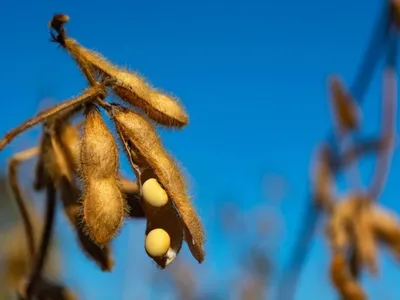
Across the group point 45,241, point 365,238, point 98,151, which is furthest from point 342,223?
point 98,151

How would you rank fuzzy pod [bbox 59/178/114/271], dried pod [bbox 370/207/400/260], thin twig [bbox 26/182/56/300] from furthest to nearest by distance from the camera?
dried pod [bbox 370/207/400/260] < thin twig [bbox 26/182/56/300] < fuzzy pod [bbox 59/178/114/271]

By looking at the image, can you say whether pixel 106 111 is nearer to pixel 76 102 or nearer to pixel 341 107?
pixel 76 102

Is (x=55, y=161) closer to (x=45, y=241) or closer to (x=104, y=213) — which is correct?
(x=45, y=241)

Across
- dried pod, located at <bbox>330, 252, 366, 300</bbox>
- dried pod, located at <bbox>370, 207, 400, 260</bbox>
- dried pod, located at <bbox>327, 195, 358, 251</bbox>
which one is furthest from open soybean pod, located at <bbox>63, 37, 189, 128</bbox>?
dried pod, located at <bbox>370, 207, 400, 260</bbox>

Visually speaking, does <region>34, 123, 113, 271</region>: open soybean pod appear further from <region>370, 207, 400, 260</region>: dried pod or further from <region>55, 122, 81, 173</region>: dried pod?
Result: <region>370, 207, 400, 260</region>: dried pod

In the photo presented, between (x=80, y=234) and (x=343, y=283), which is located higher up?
(x=343, y=283)

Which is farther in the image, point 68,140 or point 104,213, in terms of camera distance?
point 68,140

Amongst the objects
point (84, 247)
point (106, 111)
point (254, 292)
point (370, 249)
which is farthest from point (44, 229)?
point (254, 292)

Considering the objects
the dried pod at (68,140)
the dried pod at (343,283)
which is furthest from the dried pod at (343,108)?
the dried pod at (68,140)
